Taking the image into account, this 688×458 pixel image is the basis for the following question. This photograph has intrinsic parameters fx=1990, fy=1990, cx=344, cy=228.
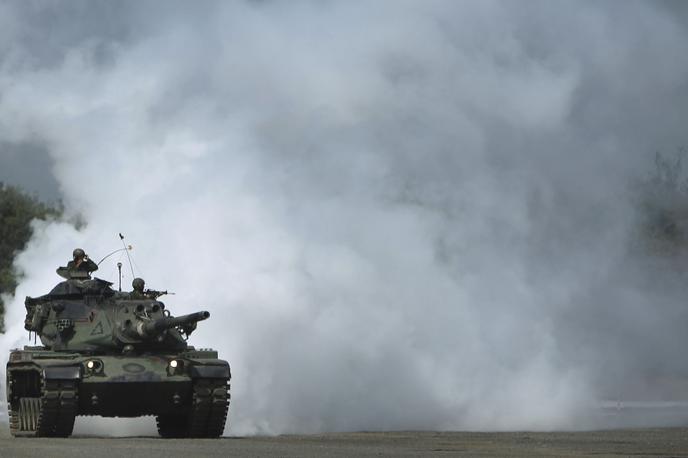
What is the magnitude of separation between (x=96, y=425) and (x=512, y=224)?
42.3 ft

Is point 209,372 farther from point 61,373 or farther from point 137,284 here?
point 137,284

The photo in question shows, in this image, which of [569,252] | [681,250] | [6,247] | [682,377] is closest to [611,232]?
[569,252]

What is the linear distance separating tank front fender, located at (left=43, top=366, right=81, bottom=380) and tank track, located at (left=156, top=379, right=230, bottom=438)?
85.9 inches

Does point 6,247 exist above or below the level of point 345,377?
above

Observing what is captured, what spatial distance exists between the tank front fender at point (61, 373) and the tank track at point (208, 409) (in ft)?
7.16

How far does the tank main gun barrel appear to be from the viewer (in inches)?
1345

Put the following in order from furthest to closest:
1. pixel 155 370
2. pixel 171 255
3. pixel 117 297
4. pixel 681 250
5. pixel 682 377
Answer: pixel 682 377, pixel 681 250, pixel 171 255, pixel 117 297, pixel 155 370

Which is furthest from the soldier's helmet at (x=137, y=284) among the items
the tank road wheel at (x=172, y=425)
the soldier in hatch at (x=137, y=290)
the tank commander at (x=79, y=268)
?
the tank road wheel at (x=172, y=425)

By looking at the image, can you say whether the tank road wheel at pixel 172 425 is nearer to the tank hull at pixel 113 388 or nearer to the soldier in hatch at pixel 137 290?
the tank hull at pixel 113 388

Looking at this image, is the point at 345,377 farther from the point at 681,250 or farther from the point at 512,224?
the point at 681,250

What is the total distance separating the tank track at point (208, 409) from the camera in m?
34.9

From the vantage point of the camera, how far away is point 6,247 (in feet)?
261

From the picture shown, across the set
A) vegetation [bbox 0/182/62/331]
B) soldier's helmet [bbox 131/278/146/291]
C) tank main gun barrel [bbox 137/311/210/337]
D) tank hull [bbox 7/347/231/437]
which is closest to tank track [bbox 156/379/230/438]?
tank hull [bbox 7/347/231/437]

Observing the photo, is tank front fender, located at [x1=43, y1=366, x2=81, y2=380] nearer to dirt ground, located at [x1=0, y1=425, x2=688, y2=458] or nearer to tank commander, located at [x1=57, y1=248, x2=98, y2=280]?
dirt ground, located at [x1=0, y1=425, x2=688, y2=458]
